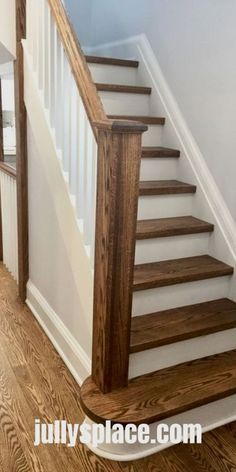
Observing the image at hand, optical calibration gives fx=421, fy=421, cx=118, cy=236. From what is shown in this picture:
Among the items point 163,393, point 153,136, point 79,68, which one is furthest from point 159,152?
point 163,393

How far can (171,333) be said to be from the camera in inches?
80.1

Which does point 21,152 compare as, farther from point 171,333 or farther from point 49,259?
point 171,333

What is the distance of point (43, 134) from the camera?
97.7 inches

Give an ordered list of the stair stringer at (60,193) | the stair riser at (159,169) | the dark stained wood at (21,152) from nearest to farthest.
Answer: the stair stringer at (60,193), the dark stained wood at (21,152), the stair riser at (159,169)

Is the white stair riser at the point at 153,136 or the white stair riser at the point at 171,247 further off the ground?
the white stair riser at the point at 153,136

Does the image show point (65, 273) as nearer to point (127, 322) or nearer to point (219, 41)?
point (127, 322)

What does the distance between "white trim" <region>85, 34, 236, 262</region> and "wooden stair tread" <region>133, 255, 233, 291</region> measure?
0.48 ft

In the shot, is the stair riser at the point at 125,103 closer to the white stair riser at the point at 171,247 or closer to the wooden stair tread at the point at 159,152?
the wooden stair tread at the point at 159,152

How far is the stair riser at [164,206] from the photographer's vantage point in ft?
8.34

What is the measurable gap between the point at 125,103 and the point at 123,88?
0.10 meters

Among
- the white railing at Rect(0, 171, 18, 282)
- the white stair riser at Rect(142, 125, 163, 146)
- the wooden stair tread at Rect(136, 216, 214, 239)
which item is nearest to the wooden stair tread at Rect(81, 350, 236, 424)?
the wooden stair tread at Rect(136, 216, 214, 239)

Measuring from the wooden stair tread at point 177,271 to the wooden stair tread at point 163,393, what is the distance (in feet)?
1.39

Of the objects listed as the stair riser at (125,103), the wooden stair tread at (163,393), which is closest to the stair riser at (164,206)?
the stair riser at (125,103)

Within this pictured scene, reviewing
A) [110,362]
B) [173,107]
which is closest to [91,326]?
[110,362]
